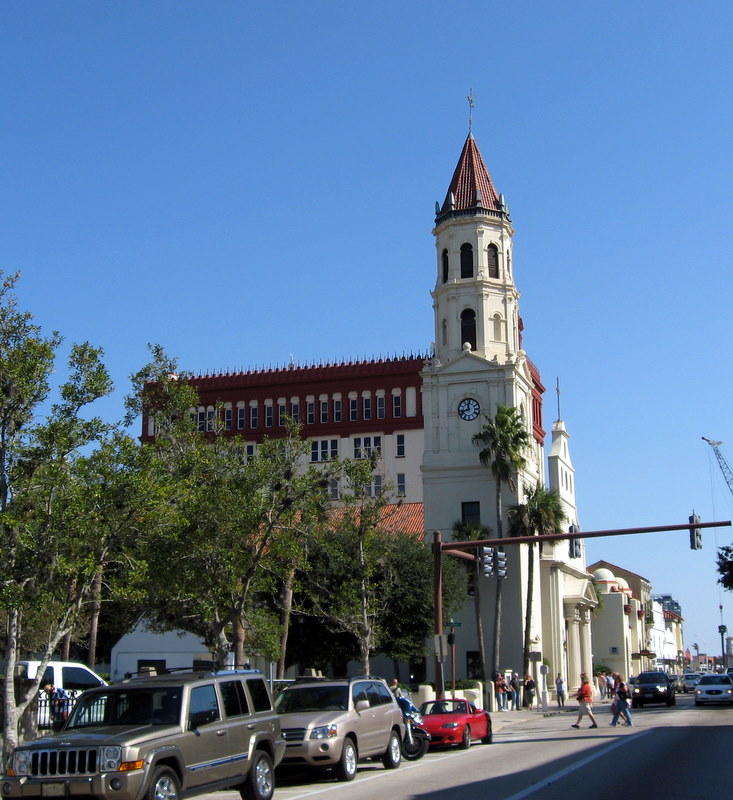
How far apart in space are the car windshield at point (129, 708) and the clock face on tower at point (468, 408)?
1890 inches

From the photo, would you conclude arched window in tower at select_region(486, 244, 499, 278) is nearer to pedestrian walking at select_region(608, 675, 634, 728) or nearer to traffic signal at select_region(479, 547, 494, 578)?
traffic signal at select_region(479, 547, 494, 578)

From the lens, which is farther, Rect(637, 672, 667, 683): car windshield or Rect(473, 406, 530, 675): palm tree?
Rect(473, 406, 530, 675): palm tree

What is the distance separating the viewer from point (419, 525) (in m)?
68.7

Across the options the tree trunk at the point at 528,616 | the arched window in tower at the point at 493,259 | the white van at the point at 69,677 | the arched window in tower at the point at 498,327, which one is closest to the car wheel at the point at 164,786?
the white van at the point at 69,677

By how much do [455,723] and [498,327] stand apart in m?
41.5

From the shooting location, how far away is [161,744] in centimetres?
1323

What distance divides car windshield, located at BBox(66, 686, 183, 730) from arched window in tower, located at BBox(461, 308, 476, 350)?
50.6 meters

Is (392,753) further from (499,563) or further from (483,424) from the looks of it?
(483,424)

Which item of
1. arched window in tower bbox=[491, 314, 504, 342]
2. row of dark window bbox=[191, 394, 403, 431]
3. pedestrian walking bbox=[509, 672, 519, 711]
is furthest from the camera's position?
row of dark window bbox=[191, 394, 403, 431]

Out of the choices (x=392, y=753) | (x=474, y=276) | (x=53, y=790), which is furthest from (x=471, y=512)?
(x=53, y=790)

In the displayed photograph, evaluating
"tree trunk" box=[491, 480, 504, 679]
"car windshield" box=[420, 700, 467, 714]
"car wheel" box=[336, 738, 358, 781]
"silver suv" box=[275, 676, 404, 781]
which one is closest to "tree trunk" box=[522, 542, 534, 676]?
"tree trunk" box=[491, 480, 504, 679]

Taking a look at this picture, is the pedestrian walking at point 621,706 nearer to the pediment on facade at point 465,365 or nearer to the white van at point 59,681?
the white van at point 59,681

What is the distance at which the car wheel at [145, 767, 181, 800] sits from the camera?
12852mm

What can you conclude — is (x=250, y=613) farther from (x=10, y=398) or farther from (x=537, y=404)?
(x=537, y=404)
